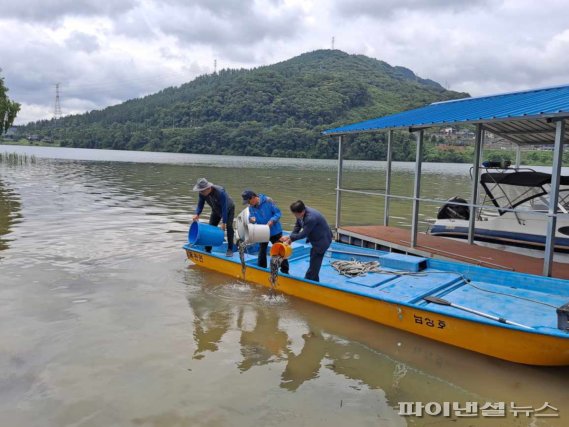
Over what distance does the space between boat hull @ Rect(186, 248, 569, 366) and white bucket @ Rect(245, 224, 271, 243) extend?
602mm

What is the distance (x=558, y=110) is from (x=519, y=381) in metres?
3.86

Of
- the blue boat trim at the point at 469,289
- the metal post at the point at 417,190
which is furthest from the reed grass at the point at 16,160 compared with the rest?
the metal post at the point at 417,190

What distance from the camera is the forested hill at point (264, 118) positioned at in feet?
345

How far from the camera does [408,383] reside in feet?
17.6

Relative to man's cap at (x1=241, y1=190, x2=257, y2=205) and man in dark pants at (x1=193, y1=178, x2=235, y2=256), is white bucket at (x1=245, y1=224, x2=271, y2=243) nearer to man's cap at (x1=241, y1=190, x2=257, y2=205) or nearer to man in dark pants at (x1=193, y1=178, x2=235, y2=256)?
man's cap at (x1=241, y1=190, x2=257, y2=205)

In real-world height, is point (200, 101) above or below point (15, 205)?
above

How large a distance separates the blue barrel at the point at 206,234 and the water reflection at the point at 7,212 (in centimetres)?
541

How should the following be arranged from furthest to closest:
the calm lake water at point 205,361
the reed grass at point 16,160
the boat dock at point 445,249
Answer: the reed grass at point 16,160, the boat dock at point 445,249, the calm lake water at point 205,361

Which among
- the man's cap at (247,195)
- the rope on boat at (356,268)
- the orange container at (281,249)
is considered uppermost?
the man's cap at (247,195)

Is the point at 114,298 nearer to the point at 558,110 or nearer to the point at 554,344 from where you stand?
the point at 554,344

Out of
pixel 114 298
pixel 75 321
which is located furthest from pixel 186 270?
pixel 75 321

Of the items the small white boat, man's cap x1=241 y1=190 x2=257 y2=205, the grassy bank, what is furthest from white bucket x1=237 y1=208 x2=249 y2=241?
the grassy bank

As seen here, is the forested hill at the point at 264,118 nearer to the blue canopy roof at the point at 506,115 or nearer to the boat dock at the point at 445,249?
the blue canopy roof at the point at 506,115

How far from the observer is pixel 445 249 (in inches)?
374
